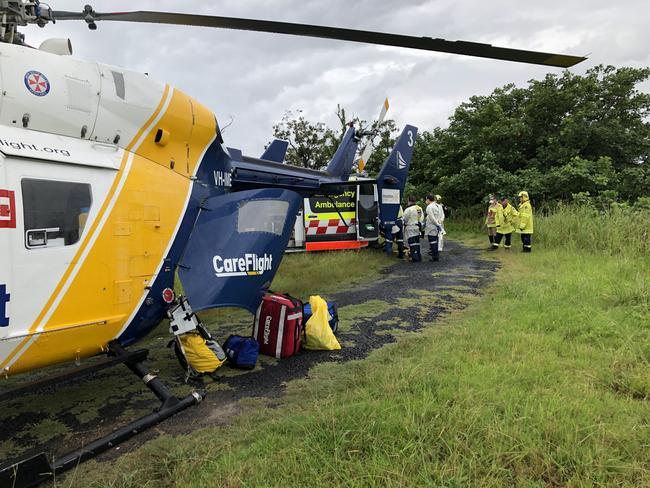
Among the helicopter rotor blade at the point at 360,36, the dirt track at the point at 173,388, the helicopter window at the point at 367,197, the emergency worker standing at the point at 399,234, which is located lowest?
the dirt track at the point at 173,388

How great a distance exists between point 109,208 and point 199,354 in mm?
1614

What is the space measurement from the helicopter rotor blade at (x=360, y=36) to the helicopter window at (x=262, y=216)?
1877mm

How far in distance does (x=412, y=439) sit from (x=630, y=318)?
11.8ft

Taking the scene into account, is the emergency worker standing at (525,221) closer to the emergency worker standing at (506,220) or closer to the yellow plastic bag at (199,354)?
the emergency worker standing at (506,220)

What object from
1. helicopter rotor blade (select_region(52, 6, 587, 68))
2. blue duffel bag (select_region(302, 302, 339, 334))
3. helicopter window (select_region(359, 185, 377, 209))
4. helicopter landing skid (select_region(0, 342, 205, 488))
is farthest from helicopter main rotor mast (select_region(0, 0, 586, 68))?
helicopter window (select_region(359, 185, 377, 209))

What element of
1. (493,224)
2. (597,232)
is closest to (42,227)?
(597,232)

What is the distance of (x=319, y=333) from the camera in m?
4.88

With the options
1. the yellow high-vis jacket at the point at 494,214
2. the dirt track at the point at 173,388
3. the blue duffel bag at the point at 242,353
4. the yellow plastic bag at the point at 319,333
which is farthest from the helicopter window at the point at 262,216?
the yellow high-vis jacket at the point at 494,214

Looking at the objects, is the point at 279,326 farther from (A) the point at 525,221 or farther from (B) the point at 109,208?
(A) the point at 525,221

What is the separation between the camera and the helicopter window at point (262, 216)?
14.6 feet

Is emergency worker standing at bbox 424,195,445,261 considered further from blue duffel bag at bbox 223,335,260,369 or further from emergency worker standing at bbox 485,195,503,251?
blue duffel bag at bbox 223,335,260,369

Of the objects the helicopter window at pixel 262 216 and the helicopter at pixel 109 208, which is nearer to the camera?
the helicopter at pixel 109 208

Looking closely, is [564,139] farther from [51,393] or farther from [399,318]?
[51,393]

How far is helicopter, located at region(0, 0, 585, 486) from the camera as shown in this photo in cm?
282
